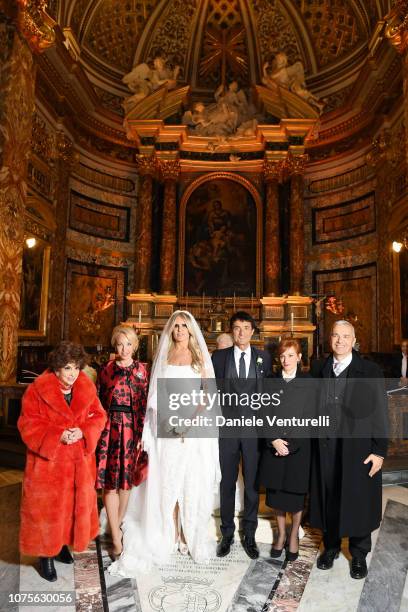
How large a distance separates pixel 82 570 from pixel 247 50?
1570 centimetres

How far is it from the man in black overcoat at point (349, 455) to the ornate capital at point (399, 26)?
8032mm

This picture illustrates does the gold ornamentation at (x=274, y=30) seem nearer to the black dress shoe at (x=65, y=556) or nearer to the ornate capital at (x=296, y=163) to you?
the ornate capital at (x=296, y=163)

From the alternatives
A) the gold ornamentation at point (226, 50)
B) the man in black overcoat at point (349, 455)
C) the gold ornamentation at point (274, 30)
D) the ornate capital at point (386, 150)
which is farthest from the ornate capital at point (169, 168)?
the man in black overcoat at point (349, 455)

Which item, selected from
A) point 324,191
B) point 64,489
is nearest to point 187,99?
point 324,191

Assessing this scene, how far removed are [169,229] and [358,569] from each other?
10811mm

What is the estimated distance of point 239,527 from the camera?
4109 millimetres

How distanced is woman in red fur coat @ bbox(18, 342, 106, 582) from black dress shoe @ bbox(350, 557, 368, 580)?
6.42ft

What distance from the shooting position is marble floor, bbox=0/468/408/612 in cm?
A: 287

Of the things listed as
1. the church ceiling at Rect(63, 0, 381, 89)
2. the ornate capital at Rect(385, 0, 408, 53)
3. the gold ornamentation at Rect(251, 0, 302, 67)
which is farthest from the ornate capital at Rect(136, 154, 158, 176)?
the ornate capital at Rect(385, 0, 408, 53)

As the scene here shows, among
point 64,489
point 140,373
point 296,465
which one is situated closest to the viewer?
point 64,489

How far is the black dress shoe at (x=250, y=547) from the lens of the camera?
11.5 feet

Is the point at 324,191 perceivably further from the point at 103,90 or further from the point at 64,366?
the point at 64,366

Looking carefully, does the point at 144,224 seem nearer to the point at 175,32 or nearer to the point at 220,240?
the point at 220,240

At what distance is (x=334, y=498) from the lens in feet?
11.1
